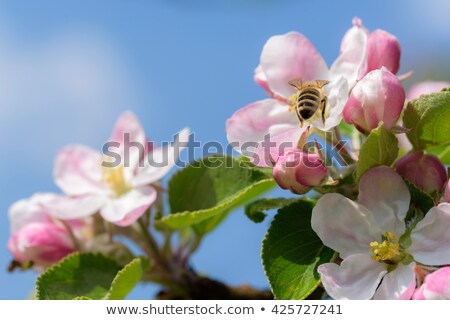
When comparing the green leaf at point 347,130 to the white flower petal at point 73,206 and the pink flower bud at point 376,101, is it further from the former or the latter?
the white flower petal at point 73,206

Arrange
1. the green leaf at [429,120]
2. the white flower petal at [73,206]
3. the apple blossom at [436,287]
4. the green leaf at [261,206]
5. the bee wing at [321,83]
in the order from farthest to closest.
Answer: the white flower petal at [73,206] < the bee wing at [321,83] < the green leaf at [261,206] < the green leaf at [429,120] < the apple blossom at [436,287]

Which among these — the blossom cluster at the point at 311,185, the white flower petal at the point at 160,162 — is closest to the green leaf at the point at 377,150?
the blossom cluster at the point at 311,185

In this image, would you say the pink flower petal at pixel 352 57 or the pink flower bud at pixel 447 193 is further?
the pink flower petal at pixel 352 57

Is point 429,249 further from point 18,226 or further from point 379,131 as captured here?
point 18,226

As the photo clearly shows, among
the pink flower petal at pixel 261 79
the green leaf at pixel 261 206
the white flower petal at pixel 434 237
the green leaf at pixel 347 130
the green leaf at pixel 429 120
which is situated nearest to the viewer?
the white flower petal at pixel 434 237

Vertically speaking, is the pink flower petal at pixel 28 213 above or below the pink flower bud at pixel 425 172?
below

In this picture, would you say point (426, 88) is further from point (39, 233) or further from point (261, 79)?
point (39, 233)
